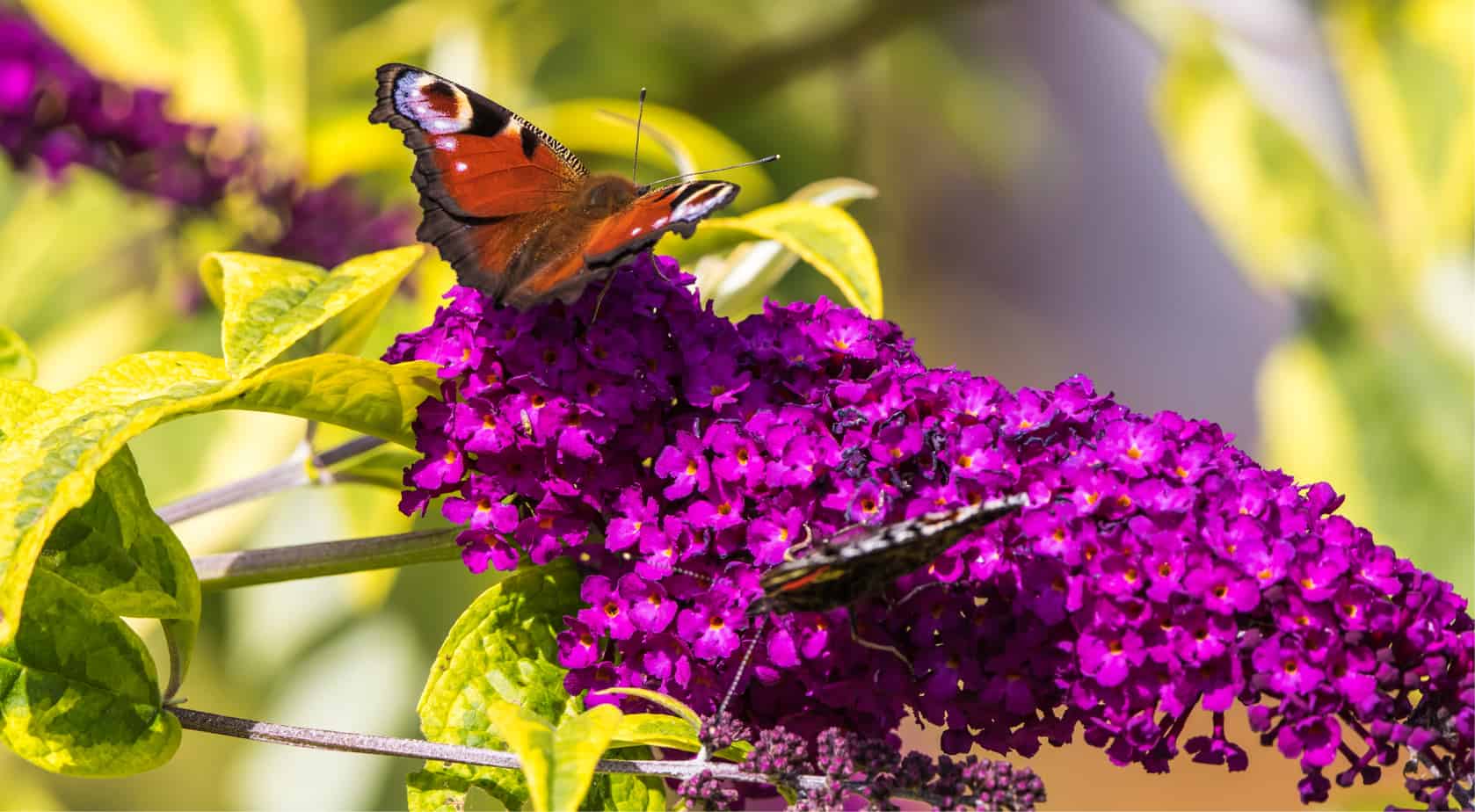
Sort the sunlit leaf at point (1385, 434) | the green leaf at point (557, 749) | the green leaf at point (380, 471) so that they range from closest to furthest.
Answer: the green leaf at point (557, 749), the green leaf at point (380, 471), the sunlit leaf at point (1385, 434)

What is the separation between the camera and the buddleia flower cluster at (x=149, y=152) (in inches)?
47.2

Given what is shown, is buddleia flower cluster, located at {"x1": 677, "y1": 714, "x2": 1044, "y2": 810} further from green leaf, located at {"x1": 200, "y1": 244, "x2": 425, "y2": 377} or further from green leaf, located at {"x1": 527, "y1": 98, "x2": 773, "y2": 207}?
green leaf, located at {"x1": 527, "y1": 98, "x2": 773, "y2": 207}

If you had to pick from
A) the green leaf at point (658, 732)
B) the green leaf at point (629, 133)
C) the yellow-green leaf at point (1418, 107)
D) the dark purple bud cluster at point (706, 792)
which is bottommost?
Answer: the dark purple bud cluster at point (706, 792)

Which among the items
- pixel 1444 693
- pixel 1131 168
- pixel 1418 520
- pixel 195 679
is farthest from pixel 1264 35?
pixel 195 679

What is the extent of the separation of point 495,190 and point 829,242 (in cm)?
24

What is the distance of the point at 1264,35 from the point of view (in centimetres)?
229

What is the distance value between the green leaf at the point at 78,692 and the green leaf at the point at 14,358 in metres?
0.25

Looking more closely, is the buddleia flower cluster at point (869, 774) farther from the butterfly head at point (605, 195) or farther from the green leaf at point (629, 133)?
the green leaf at point (629, 133)

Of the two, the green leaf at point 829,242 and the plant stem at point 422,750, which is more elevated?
the green leaf at point 829,242

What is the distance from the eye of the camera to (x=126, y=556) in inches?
28.4

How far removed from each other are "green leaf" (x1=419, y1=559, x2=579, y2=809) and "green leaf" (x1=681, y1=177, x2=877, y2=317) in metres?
0.29

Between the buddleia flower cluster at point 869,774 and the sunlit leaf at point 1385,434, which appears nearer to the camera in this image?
the buddleia flower cluster at point 869,774

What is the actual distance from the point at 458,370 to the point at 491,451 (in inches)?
2.0

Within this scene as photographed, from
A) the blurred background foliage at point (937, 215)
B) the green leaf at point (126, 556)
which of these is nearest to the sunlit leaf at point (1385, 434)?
the blurred background foliage at point (937, 215)
